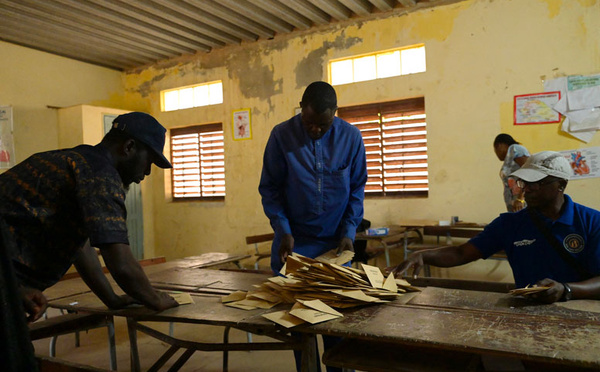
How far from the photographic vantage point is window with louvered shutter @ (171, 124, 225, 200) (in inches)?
279

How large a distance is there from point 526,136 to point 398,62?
171 centimetres

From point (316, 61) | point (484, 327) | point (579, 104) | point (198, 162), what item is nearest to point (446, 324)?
point (484, 327)

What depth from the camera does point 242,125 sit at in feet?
22.0

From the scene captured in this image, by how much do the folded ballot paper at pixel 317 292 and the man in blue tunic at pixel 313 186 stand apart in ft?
1.11

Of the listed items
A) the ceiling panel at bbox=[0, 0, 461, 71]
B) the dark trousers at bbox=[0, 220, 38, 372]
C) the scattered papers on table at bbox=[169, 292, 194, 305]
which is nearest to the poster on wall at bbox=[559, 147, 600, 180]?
the ceiling panel at bbox=[0, 0, 461, 71]

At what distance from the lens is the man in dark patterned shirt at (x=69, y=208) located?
1549 mm

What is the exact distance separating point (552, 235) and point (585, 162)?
3207 mm

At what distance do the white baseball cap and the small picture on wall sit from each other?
4.95 metres

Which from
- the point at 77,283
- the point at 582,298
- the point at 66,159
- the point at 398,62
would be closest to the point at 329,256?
the point at 582,298

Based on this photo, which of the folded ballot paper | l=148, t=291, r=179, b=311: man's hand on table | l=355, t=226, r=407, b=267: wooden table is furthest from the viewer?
l=355, t=226, r=407, b=267: wooden table

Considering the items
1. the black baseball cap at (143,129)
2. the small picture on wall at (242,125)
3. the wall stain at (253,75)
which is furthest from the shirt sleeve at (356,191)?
the small picture on wall at (242,125)

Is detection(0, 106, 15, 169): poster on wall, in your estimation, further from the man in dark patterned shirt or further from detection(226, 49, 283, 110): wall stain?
the man in dark patterned shirt

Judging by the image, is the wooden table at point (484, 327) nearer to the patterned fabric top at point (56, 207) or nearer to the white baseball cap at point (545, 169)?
the white baseball cap at point (545, 169)

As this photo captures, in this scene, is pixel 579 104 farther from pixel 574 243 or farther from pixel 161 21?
pixel 161 21
